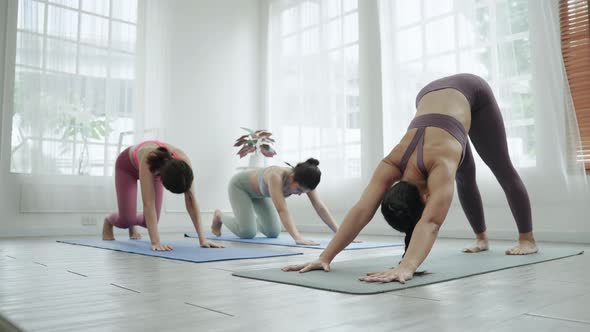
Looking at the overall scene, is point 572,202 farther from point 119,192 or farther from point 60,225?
point 60,225

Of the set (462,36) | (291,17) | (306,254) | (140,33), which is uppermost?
(291,17)

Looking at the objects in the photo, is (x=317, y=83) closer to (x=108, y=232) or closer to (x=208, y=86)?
(x=208, y=86)

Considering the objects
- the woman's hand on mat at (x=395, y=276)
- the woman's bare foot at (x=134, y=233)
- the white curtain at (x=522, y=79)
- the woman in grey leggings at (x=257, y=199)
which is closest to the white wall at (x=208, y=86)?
the woman's bare foot at (x=134, y=233)

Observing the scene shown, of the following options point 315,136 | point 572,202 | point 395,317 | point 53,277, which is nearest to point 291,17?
point 315,136

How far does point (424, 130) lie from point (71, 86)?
4.20 m

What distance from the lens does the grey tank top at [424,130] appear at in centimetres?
192

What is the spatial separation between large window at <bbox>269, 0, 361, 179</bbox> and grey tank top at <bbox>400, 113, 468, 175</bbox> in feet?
10.7

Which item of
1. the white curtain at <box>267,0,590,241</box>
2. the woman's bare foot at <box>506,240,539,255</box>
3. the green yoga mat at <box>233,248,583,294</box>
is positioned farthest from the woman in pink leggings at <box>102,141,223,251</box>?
the white curtain at <box>267,0,590,241</box>

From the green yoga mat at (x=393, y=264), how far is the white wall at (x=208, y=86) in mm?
3880

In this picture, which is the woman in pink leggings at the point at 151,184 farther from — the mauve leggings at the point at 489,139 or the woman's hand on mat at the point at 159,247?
the mauve leggings at the point at 489,139

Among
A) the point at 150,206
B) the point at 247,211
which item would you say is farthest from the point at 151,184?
the point at 247,211

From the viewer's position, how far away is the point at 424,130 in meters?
2.01

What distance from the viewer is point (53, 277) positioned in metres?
1.90

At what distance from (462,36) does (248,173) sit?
7.52ft
